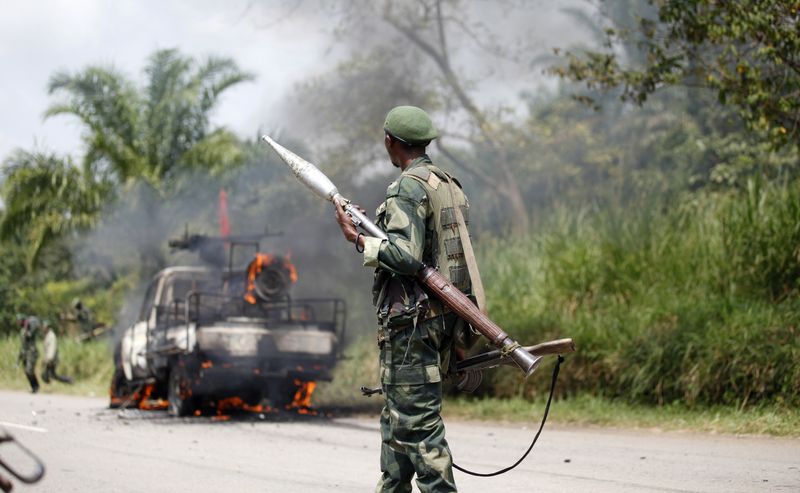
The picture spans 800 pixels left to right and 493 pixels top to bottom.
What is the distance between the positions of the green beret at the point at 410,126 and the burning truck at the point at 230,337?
6729 mm

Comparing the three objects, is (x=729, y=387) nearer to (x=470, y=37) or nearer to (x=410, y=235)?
(x=410, y=235)

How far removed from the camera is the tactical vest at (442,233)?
4.04m

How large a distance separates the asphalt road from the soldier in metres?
2.15

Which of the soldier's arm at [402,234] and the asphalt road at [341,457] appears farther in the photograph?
the asphalt road at [341,457]

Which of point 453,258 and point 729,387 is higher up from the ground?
point 453,258

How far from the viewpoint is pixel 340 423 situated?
10812 millimetres

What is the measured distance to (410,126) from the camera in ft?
13.6

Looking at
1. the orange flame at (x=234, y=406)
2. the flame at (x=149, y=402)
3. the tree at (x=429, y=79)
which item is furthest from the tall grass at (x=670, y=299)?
the tree at (x=429, y=79)

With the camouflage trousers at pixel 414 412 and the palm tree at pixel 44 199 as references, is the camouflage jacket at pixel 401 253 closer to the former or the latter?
the camouflage trousers at pixel 414 412

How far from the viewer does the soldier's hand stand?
400cm

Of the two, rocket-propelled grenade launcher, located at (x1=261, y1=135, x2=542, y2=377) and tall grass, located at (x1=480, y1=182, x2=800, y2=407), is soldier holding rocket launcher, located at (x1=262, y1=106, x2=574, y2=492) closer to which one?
rocket-propelled grenade launcher, located at (x1=261, y1=135, x2=542, y2=377)

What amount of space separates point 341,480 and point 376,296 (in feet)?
8.76

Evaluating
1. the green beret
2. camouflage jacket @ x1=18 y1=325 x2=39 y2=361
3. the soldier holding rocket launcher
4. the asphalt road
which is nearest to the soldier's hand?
the soldier holding rocket launcher

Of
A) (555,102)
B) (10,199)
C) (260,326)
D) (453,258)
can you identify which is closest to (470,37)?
(555,102)
